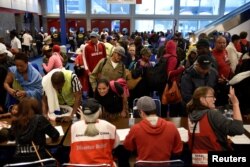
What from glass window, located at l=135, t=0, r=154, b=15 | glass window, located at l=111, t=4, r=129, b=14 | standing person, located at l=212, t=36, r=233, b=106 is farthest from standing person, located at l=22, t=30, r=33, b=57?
standing person, located at l=212, t=36, r=233, b=106

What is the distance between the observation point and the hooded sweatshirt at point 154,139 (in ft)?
8.23

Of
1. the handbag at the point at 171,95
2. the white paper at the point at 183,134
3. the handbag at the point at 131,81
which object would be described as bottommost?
the white paper at the point at 183,134

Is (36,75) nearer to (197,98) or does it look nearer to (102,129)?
(102,129)

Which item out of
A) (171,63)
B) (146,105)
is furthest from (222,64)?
(146,105)

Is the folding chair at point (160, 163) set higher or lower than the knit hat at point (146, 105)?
lower

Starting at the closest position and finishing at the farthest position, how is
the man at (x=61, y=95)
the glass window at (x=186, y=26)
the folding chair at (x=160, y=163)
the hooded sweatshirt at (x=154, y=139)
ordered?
the folding chair at (x=160, y=163)
the hooded sweatshirt at (x=154, y=139)
the man at (x=61, y=95)
the glass window at (x=186, y=26)

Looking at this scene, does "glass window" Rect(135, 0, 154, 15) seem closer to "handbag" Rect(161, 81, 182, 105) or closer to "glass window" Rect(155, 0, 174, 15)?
"glass window" Rect(155, 0, 174, 15)

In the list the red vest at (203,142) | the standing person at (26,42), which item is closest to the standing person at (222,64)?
the red vest at (203,142)

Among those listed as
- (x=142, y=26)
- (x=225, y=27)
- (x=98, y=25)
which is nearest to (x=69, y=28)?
(x=98, y=25)

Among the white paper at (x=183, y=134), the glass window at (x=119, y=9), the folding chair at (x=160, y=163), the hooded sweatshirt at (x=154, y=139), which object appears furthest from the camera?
the glass window at (x=119, y=9)

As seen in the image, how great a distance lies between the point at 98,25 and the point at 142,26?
3.35 metres

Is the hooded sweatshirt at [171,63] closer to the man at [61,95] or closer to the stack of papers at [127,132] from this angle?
the stack of papers at [127,132]

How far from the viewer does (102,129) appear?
8.58 feet

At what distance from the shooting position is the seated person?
99.5 inches
